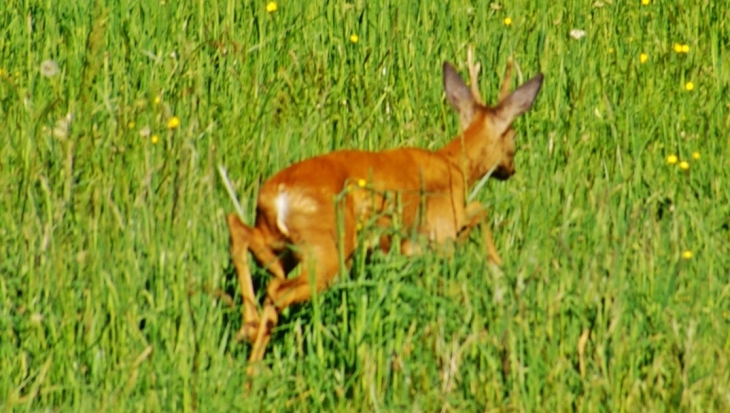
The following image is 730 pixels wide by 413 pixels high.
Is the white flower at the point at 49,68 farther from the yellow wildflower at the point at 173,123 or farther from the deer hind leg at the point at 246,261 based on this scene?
the deer hind leg at the point at 246,261

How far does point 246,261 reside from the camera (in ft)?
15.2

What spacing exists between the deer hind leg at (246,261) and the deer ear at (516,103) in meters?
1.32

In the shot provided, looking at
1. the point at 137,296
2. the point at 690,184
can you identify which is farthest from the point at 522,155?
the point at 137,296

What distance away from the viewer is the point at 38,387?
411cm

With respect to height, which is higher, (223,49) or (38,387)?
(223,49)

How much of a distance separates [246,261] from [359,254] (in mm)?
325

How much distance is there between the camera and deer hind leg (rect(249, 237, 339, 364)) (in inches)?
175

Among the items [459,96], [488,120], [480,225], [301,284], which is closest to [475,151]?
[488,120]

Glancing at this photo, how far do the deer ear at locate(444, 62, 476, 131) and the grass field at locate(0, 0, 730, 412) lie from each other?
0.63ft

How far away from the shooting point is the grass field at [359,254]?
4160 millimetres

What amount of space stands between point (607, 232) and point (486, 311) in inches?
26.9

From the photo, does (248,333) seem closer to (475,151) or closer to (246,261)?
(246,261)

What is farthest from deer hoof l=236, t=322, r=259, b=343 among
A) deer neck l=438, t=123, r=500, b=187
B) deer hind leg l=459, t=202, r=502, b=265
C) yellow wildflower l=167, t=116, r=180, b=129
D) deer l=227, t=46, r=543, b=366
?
deer neck l=438, t=123, r=500, b=187

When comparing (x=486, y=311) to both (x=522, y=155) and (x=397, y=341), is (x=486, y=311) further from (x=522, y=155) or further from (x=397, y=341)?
(x=522, y=155)
